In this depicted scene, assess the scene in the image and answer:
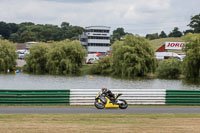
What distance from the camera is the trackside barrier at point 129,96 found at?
21.5 metres

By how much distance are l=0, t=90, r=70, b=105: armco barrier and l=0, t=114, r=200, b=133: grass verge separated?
3.97 m

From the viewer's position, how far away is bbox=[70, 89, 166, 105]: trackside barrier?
2150 cm

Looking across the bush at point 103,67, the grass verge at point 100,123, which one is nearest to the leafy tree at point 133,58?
the bush at point 103,67

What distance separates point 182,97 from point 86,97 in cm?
558

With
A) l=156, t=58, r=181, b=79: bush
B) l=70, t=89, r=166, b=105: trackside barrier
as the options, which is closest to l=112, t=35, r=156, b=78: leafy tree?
l=156, t=58, r=181, b=79: bush

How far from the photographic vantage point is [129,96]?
2189 centimetres

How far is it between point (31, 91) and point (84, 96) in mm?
2936

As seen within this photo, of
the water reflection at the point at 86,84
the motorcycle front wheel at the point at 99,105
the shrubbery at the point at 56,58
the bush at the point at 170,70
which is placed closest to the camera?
the motorcycle front wheel at the point at 99,105

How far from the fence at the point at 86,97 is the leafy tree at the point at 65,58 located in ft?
177

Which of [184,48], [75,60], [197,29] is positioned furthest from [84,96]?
[197,29]

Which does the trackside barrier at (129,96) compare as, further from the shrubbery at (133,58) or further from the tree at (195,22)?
the tree at (195,22)

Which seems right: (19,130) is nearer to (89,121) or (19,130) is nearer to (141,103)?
(89,121)

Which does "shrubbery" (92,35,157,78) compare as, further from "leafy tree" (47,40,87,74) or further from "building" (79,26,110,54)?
"building" (79,26,110,54)

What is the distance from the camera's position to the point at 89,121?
15.9 m
